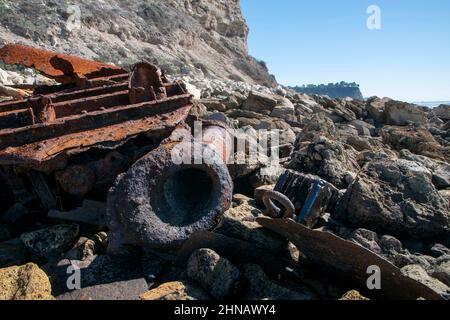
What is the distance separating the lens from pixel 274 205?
10.4ft

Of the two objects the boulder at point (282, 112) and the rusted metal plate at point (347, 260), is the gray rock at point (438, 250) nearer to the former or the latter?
the rusted metal plate at point (347, 260)

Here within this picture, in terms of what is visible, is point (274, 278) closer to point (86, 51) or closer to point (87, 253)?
point (87, 253)

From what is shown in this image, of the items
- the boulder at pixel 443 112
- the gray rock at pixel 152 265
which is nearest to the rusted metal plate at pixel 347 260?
the gray rock at pixel 152 265

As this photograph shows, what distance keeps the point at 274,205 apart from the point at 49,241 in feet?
5.51

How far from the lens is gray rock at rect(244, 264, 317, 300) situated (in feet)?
7.63

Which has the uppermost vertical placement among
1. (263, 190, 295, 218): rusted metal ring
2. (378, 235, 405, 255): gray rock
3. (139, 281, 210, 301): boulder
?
(263, 190, 295, 218): rusted metal ring

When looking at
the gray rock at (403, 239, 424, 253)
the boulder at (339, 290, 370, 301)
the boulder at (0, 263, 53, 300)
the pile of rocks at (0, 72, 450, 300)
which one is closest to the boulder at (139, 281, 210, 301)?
the pile of rocks at (0, 72, 450, 300)

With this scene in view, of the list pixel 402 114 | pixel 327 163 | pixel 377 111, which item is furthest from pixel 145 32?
pixel 327 163

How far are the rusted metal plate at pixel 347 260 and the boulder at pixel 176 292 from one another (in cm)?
64

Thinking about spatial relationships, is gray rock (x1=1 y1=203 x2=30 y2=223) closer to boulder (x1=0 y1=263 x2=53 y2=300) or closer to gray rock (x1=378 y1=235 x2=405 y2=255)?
boulder (x1=0 y1=263 x2=53 y2=300)

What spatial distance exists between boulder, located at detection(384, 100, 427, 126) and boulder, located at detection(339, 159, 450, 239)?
26.5 feet

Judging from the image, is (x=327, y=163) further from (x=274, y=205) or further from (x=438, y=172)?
(x=438, y=172)
